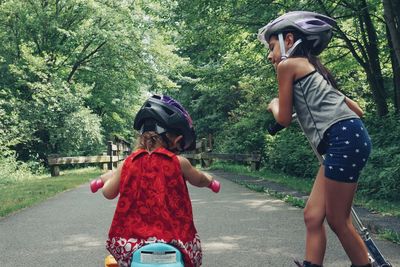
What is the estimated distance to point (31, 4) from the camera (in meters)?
25.4

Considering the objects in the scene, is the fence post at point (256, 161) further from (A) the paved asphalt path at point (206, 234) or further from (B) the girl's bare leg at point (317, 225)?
(B) the girl's bare leg at point (317, 225)

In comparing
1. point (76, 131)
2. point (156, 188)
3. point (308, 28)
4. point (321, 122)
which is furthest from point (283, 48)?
point (76, 131)

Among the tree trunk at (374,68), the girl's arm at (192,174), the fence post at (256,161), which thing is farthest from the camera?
the fence post at (256,161)

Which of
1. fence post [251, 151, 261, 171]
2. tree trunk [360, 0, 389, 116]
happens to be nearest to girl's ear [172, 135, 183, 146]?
tree trunk [360, 0, 389, 116]

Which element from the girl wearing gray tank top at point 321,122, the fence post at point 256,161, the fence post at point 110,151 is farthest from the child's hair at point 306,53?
the fence post at point 110,151

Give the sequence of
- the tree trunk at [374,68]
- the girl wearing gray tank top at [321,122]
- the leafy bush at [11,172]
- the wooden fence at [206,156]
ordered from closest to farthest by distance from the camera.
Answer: the girl wearing gray tank top at [321,122] → the tree trunk at [374,68] → the leafy bush at [11,172] → the wooden fence at [206,156]

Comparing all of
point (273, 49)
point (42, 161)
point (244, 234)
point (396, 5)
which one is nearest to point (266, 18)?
point (396, 5)

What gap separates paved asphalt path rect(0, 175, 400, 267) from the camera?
4.74 meters

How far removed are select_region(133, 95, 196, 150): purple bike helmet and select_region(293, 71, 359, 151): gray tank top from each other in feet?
2.64

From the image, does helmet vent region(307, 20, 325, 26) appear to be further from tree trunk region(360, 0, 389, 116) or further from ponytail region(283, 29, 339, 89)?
tree trunk region(360, 0, 389, 116)

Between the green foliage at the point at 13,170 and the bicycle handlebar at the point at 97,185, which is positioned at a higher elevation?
the bicycle handlebar at the point at 97,185

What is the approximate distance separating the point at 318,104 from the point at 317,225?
75 centimetres

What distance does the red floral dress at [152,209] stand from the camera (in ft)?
8.04

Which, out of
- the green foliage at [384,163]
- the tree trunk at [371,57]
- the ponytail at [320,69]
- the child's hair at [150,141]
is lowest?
the green foliage at [384,163]
